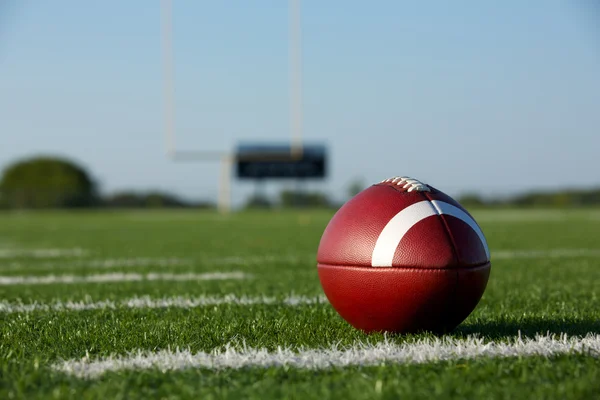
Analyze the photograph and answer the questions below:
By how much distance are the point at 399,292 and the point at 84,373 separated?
978 mm

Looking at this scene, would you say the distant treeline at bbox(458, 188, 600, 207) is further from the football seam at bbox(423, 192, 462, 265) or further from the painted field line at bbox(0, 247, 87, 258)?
the football seam at bbox(423, 192, 462, 265)

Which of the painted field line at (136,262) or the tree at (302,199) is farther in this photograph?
the tree at (302,199)

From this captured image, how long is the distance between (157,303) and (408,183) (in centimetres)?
147

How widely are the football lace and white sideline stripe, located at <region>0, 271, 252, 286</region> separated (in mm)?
2215

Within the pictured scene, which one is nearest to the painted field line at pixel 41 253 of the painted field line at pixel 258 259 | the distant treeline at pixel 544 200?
the painted field line at pixel 258 259

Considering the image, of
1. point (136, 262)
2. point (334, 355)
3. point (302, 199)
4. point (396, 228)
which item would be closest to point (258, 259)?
point (136, 262)

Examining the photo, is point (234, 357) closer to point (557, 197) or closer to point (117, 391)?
point (117, 391)

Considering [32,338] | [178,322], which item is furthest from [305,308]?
[32,338]

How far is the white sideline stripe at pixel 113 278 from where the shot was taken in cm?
428

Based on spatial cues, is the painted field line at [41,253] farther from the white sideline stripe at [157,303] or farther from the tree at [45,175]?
the tree at [45,175]

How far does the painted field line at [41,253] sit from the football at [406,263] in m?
4.77

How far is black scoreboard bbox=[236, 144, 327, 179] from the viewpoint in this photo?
31.9m

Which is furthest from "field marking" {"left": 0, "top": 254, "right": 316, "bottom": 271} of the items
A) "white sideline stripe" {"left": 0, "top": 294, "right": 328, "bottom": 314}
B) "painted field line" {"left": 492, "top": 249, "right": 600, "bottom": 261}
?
"white sideline stripe" {"left": 0, "top": 294, "right": 328, "bottom": 314}

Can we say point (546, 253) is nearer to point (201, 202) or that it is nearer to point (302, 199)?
point (302, 199)
